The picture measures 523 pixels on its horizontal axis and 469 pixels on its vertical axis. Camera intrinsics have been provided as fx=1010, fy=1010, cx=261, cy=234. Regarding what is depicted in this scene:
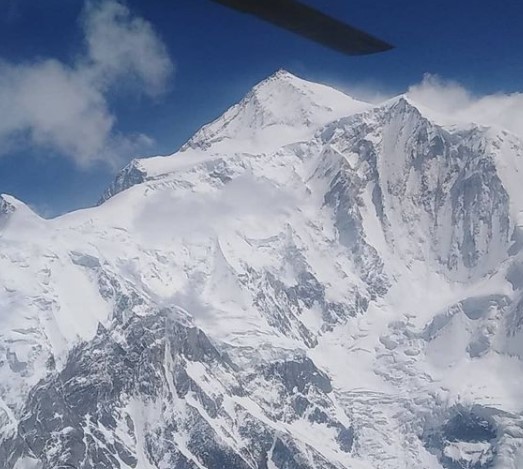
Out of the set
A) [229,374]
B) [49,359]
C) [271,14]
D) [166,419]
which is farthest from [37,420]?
[271,14]

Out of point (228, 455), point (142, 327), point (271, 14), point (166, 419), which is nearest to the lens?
point (271, 14)

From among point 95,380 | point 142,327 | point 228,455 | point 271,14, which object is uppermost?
point 142,327

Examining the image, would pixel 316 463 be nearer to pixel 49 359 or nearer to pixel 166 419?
pixel 166 419

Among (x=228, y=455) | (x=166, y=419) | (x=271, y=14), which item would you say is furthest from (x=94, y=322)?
(x=271, y=14)

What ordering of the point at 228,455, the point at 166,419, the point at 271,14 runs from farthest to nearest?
1. the point at 166,419
2. the point at 228,455
3. the point at 271,14

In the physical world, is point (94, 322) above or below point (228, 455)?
above

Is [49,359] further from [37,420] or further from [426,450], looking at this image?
[426,450]

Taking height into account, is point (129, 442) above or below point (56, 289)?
below

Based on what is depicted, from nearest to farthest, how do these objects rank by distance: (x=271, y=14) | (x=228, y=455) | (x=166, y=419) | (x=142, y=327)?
(x=271, y=14), (x=228, y=455), (x=166, y=419), (x=142, y=327)

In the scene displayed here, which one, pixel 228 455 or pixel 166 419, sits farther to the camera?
pixel 166 419
